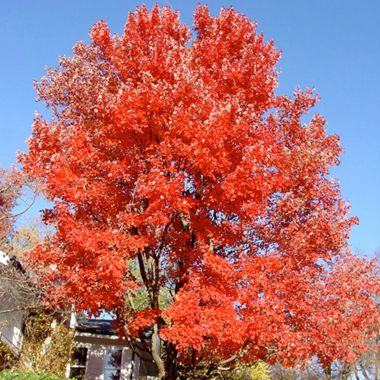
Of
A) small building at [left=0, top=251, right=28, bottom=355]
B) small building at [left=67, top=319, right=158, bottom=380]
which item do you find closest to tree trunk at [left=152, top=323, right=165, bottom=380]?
small building at [left=0, top=251, right=28, bottom=355]

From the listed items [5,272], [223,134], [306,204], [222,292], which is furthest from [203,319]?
[5,272]

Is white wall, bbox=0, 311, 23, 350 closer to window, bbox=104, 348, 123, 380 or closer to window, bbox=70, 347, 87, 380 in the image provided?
window, bbox=70, 347, 87, 380

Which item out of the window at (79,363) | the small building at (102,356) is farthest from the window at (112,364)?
the window at (79,363)

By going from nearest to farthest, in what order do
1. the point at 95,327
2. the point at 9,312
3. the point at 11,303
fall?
the point at 9,312 → the point at 11,303 → the point at 95,327

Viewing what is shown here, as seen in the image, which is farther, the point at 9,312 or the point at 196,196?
the point at 9,312

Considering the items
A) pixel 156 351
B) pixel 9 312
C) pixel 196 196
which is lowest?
pixel 156 351

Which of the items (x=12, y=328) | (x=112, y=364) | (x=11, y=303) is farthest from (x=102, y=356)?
(x=11, y=303)

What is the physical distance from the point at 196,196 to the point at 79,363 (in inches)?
A: 523

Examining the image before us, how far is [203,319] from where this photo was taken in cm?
1245

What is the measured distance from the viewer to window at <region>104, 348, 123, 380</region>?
79.6ft

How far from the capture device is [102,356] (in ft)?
79.6

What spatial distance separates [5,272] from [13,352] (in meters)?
3.19

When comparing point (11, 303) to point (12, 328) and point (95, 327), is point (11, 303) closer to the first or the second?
point (12, 328)

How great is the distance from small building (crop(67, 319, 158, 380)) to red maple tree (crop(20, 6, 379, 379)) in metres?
7.58
